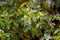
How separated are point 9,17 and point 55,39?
44 centimetres

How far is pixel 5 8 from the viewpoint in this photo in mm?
1515

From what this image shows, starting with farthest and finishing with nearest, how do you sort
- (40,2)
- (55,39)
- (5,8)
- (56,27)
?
(40,2) < (5,8) < (56,27) < (55,39)

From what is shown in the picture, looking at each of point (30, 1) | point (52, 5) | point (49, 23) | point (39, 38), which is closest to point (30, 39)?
point (39, 38)

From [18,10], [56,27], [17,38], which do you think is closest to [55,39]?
[56,27]

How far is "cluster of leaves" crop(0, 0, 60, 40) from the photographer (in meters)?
1.29

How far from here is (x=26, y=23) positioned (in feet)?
4.19

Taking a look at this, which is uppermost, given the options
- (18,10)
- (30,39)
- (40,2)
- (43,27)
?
(40,2)

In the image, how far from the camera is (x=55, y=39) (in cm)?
129

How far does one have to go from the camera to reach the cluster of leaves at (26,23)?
4.25 ft

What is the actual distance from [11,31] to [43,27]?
10.7 inches

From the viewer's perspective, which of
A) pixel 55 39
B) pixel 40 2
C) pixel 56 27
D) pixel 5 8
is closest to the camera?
pixel 55 39

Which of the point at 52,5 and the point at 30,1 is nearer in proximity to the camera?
the point at 30,1

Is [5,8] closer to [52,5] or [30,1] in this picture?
[30,1]

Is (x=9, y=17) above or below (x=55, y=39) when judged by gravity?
above
